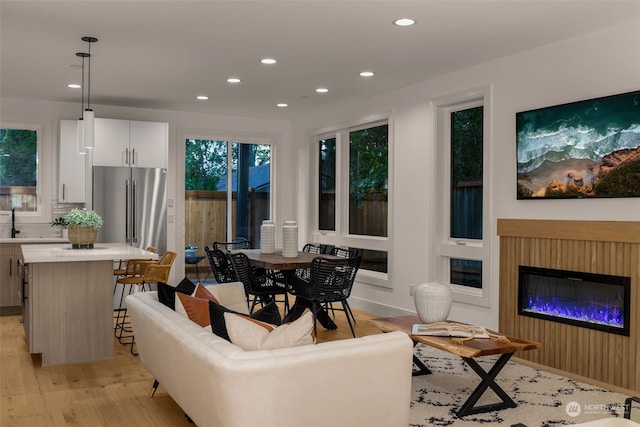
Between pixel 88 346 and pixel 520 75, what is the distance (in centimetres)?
422

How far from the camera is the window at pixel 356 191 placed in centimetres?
720

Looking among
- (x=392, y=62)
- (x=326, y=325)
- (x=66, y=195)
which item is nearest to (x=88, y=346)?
(x=326, y=325)

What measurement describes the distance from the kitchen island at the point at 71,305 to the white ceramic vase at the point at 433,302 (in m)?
2.11

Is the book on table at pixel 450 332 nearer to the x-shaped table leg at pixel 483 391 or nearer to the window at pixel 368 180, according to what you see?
the x-shaped table leg at pixel 483 391

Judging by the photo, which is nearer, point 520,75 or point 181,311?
point 181,311

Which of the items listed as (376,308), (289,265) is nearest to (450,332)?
(289,265)

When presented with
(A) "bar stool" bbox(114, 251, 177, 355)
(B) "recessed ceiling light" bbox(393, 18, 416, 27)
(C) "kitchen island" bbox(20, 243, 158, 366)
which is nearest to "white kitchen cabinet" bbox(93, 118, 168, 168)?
(A) "bar stool" bbox(114, 251, 177, 355)

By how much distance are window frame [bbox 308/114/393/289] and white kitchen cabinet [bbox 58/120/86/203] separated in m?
3.06

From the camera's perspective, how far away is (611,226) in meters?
4.22

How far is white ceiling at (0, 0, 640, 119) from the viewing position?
4023mm

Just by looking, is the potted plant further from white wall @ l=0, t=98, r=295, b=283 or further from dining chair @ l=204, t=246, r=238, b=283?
white wall @ l=0, t=98, r=295, b=283

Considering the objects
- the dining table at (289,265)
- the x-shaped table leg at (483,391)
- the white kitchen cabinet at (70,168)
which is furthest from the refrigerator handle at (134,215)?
the x-shaped table leg at (483,391)

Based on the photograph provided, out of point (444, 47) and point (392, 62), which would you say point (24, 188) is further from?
point (444, 47)

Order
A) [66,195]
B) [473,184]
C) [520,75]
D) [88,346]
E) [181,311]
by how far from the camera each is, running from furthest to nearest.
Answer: [66,195], [473,184], [520,75], [88,346], [181,311]
